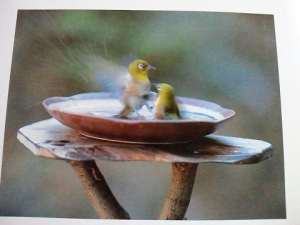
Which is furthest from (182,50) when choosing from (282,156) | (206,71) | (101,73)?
(282,156)

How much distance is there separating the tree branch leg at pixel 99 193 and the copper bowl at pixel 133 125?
2.5 inches

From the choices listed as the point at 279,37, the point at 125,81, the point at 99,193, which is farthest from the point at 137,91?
the point at 279,37

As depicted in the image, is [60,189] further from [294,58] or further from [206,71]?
[294,58]

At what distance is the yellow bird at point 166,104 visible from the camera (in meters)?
0.56

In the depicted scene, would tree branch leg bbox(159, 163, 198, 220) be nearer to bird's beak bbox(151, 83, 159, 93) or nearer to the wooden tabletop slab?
the wooden tabletop slab

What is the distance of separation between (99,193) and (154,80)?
0.23m

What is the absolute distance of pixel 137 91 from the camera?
59 cm

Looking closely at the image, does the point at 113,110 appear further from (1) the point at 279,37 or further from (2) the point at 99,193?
(1) the point at 279,37

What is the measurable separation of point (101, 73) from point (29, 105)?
149mm

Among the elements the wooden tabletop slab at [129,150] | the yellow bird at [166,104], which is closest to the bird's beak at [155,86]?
the yellow bird at [166,104]

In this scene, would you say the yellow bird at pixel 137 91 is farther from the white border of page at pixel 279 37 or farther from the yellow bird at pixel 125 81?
the white border of page at pixel 279 37

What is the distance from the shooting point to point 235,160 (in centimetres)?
54

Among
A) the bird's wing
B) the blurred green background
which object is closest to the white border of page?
the blurred green background

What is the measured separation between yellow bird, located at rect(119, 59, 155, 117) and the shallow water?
0.01 m
